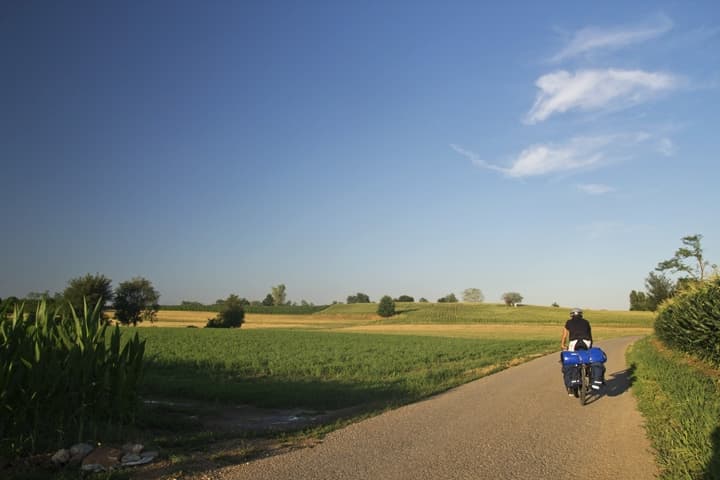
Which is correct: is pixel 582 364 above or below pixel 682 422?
above

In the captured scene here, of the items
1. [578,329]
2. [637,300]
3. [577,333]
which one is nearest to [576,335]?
[577,333]

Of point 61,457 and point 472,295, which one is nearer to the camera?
point 61,457

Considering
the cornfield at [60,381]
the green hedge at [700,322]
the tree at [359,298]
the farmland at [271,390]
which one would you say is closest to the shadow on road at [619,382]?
the green hedge at [700,322]

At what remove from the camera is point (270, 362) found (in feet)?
74.4

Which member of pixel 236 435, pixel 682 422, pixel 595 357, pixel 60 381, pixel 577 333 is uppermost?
pixel 577 333

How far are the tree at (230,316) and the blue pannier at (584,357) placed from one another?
240ft

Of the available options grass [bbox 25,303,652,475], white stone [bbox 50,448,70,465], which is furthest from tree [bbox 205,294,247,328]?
white stone [bbox 50,448,70,465]

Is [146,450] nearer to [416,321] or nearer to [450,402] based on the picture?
[450,402]

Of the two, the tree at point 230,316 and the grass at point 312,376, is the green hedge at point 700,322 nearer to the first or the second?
the grass at point 312,376

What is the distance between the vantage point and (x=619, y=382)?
15102mm

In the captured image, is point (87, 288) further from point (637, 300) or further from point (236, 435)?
point (637, 300)

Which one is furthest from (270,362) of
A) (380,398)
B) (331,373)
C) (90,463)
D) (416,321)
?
(416,321)

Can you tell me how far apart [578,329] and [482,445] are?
6.13 m

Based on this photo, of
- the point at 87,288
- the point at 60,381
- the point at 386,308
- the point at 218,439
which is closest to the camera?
the point at 60,381
